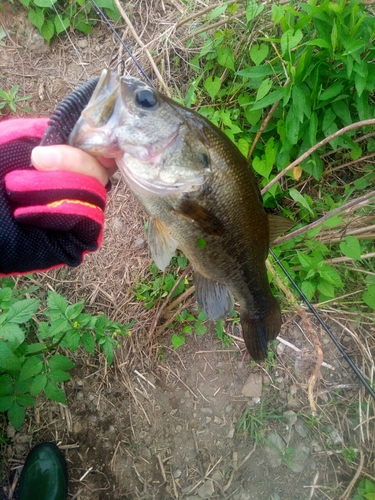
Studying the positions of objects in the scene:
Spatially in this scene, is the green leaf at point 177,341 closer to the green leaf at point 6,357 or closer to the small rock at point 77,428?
the small rock at point 77,428

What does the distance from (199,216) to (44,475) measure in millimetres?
2065

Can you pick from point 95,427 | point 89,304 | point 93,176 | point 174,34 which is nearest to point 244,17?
point 174,34

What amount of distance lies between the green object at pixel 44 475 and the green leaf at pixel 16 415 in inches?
27.9

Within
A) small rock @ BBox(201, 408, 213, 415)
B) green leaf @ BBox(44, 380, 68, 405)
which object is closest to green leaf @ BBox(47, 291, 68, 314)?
green leaf @ BBox(44, 380, 68, 405)

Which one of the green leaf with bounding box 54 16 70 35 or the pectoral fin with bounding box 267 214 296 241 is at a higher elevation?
the green leaf with bounding box 54 16 70 35

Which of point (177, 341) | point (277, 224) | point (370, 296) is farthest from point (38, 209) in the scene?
point (370, 296)

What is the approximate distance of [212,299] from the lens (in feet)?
6.44

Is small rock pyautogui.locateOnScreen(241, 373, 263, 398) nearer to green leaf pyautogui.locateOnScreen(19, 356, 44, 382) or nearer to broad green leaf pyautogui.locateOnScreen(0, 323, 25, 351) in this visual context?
green leaf pyautogui.locateOnScreen(19, 356, 44, 382)

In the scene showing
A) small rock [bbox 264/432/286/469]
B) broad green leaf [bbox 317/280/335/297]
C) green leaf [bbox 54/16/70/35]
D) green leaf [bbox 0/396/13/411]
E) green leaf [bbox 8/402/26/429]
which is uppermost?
green leaf [bbox 54/16/70/35]

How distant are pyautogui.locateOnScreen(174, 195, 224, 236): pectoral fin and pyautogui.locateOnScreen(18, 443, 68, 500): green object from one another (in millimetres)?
1933

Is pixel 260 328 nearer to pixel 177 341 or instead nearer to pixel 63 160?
pixel 177 341

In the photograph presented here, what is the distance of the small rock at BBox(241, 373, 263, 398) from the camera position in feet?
8.58

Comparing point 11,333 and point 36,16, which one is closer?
point 11,333

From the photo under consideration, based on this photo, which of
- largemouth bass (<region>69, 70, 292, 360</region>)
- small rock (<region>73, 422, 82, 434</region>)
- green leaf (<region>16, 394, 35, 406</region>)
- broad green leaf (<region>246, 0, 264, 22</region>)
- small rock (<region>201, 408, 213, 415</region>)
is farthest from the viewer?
small rock (<region>201, 408, 213, 415</region>)
